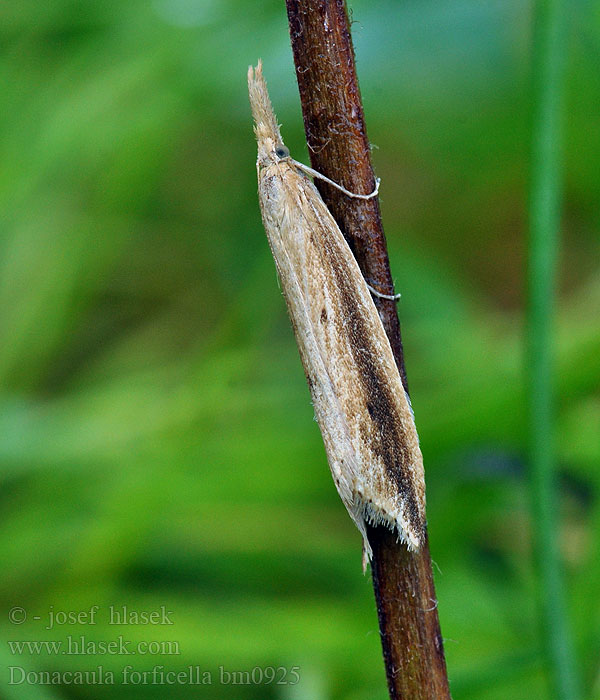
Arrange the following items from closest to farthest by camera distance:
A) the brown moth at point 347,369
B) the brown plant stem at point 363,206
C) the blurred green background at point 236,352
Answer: the brown plant stem at point 363,206
the brown moth at point 347,369
the blurred green background at point 236,352

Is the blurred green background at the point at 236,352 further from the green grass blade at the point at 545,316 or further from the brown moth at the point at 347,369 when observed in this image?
the brown moth at the point at 347,369

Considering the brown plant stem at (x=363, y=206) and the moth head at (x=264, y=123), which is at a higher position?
the moth head at (x=264, y=123)

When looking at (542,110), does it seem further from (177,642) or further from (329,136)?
(177,642)

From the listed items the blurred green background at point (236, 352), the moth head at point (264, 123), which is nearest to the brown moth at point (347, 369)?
the moth head at point (264, 123)

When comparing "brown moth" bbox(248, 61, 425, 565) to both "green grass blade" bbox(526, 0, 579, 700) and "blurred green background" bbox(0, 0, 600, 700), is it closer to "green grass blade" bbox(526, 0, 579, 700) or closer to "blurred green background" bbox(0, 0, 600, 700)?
"green grass blade" bbox(526, 0, 579, 700)

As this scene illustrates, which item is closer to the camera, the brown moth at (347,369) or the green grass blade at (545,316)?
the brown moth at (347,369)

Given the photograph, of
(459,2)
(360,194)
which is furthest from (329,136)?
(459,2)
